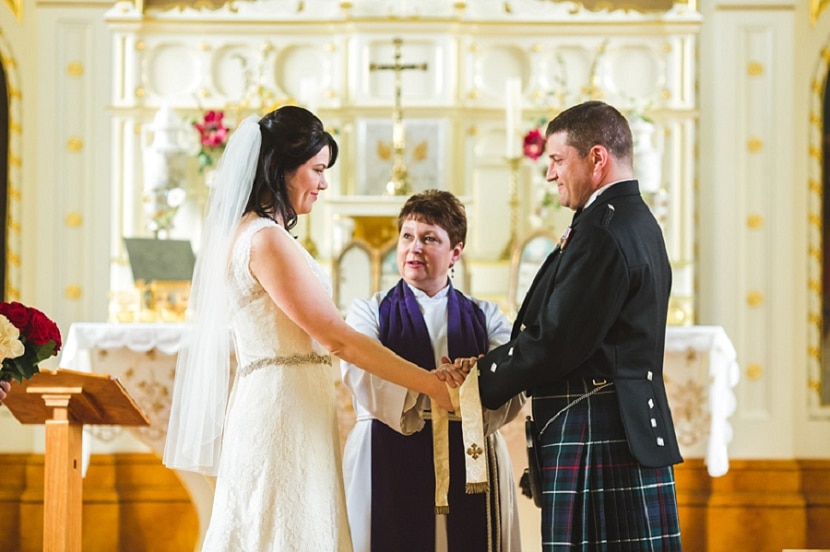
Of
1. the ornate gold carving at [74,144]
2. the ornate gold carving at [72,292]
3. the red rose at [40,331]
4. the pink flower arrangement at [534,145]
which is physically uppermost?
the ornate gold carving at [74,144]

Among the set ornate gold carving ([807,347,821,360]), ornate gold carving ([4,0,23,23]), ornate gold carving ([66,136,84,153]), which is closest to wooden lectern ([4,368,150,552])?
ornate gold carving ([66,136,84,153])

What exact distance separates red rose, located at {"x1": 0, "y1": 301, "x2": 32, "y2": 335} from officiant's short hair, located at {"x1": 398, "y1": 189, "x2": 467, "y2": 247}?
111 cm

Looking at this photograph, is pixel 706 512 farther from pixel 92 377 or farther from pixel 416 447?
pixel 92 377

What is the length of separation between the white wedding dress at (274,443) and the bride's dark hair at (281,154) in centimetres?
8

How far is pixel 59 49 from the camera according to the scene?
6.72 metres

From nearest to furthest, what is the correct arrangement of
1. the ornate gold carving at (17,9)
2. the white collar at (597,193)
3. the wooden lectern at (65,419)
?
the white collar at (597,193)
the wooden lectern at (65,419)
the ornate gold carving at (17,9)

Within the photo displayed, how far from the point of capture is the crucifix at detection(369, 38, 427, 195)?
6.23 metres

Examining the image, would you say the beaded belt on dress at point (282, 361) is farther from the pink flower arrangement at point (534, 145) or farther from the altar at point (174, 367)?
the pink flower arrangement at point (534, 145)

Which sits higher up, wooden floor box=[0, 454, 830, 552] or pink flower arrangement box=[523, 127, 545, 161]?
pink flower arrangement box=[523, 127, 545, 161]

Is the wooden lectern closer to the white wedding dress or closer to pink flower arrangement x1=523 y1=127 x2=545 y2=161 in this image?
the white wedding dress

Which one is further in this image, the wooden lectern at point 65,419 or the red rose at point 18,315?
the wooden lectern at point 65,419

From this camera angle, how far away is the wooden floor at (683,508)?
6664 millimetres

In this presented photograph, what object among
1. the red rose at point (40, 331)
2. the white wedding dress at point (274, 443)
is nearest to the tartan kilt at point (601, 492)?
the white wedding dress at point (274, 443)

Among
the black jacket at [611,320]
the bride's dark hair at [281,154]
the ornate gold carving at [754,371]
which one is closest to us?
the black jacket at [611,320]
